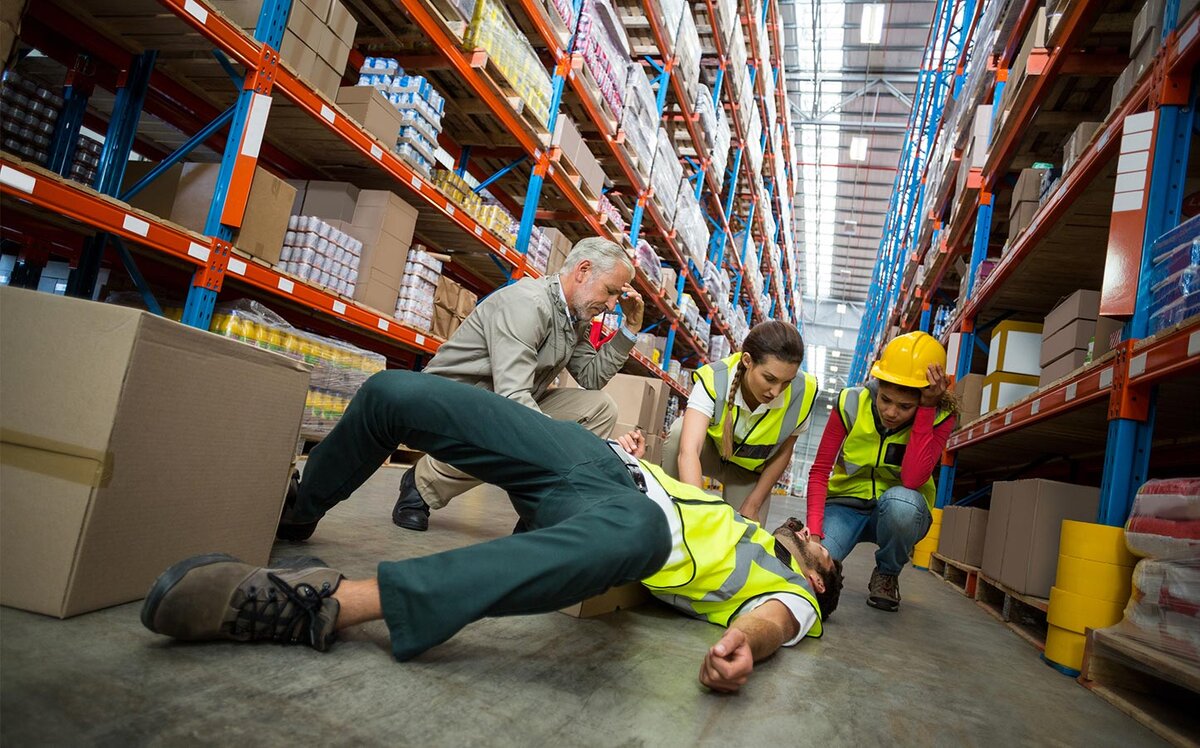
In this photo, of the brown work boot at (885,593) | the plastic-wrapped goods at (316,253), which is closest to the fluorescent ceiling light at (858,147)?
the plastic-wrapped goods at (316,253)

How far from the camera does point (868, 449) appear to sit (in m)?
3.19

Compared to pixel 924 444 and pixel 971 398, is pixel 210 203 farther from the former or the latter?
pixel 971 398

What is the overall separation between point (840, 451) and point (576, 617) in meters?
1.94

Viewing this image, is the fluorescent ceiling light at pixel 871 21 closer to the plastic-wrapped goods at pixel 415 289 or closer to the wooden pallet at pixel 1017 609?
the plastic-wrapped goods at pixel 415 289

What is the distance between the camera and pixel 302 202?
4.53 meters

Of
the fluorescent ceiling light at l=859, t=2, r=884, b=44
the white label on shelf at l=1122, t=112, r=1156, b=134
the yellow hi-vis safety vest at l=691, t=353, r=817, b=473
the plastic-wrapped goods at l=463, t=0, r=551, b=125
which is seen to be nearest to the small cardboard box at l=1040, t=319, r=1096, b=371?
the white label on shelf at l=1122, t=112, r=1156, b=134

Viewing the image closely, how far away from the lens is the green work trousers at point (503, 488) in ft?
3.71

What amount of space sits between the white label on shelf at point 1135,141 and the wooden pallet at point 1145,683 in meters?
1.80

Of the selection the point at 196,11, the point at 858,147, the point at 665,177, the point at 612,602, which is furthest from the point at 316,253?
the point at 858,147

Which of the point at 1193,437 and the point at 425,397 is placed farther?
the point at 1193,437

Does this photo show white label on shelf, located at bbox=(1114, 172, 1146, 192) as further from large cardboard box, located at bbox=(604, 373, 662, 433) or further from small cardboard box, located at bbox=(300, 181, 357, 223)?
large cardboard box, located at bbox=(604, 373, 662, 433)

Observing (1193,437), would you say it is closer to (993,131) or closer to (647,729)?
(993,131)

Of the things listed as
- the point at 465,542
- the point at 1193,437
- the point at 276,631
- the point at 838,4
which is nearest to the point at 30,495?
the point at 276,631

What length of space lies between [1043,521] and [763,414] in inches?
47.5
